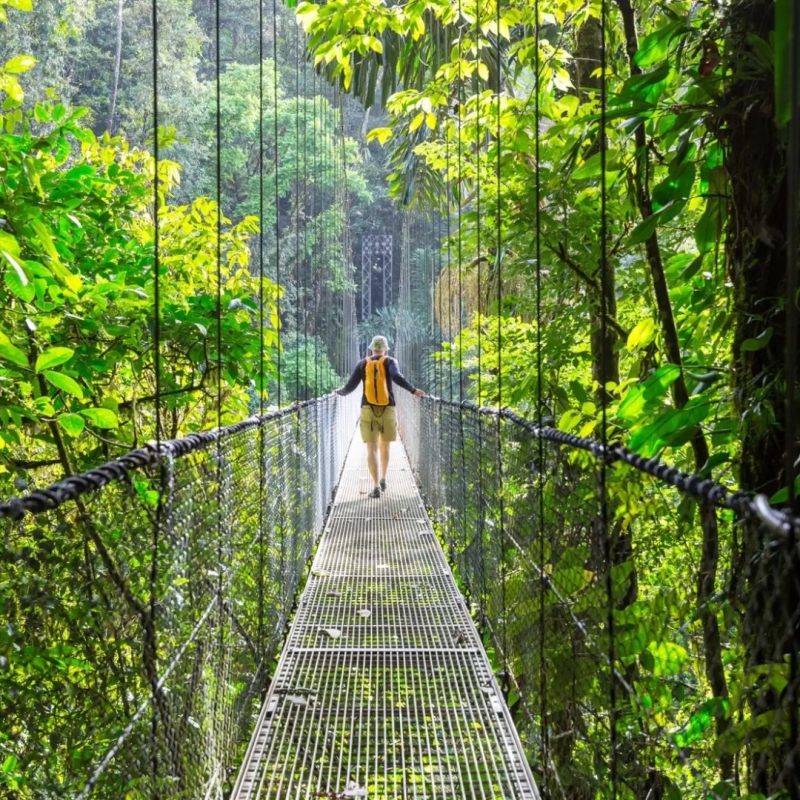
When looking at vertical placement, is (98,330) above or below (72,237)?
below

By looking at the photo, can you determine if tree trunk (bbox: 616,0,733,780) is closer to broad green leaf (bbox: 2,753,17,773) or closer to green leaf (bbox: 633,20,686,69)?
green leaf (bbox: 633,20,686,69)

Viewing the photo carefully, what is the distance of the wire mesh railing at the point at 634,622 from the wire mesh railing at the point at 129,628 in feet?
1.74

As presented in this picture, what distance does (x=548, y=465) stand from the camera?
5.08ft

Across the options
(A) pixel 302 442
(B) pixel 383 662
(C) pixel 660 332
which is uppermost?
(C) pixel 660 332

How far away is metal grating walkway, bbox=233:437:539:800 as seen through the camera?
1.56m

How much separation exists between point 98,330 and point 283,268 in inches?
700

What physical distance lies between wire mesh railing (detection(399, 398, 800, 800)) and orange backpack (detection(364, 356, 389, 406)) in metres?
2.37

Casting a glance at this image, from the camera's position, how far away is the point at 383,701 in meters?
1.95

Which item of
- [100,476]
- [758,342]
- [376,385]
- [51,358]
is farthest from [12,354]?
[376,385]

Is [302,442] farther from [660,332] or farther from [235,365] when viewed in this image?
[660,332]

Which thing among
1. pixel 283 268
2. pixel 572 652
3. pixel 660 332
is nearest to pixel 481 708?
pixel 572 652

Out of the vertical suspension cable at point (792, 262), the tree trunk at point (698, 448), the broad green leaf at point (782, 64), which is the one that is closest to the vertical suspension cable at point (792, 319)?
the vertical suspension cable at point (792, 262)

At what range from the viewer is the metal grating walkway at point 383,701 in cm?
156

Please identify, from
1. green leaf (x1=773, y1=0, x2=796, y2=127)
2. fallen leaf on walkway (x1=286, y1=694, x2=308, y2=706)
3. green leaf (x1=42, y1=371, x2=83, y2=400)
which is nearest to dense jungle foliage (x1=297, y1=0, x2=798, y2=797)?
green leaf (x1=773, y1=0, x2=796, y2=127)
